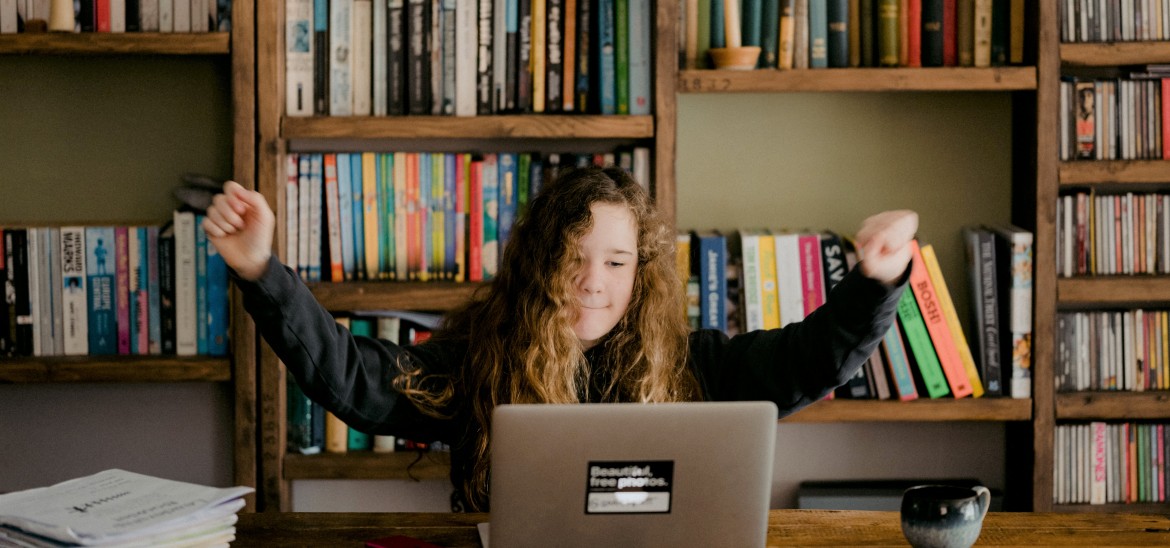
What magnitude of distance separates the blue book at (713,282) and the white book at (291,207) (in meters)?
0.84

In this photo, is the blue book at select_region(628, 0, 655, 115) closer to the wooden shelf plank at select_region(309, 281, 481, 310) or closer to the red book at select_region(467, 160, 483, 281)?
the red book at select_region(467, 160, 483, 281)

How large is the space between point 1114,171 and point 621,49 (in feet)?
3.38

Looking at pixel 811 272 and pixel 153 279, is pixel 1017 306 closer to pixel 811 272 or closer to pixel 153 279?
pixel 811 272

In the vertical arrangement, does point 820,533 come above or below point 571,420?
below

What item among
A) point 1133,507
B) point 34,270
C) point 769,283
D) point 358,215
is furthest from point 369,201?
point 1133,507

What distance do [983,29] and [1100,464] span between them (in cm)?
96

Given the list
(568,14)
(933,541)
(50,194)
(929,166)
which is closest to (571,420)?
(933,541)

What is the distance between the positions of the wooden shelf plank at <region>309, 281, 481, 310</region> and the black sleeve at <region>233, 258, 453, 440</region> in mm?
398

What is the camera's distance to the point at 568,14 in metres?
2.22

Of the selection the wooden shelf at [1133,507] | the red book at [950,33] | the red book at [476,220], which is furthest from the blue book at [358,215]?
the wooden shelf at [1133,507]

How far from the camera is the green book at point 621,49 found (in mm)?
2221

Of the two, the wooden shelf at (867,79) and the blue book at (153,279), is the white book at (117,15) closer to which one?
the blue book at (153,279)

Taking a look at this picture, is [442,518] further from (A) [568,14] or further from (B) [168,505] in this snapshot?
(A) [568,14]

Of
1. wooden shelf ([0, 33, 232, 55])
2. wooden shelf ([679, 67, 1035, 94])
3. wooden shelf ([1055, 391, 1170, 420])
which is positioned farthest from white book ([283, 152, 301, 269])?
wooden shelf ([1055, 391, 1170, 420])
